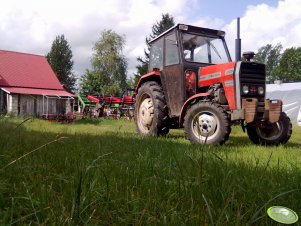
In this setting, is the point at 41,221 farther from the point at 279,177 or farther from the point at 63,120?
the point at 63,120

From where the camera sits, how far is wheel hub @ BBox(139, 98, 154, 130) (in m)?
8.24

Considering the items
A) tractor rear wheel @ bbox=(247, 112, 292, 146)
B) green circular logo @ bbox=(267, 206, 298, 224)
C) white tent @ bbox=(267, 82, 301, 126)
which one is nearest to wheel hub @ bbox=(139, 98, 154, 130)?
tractor rear wheel @ bbox=(247, 112, 292, 146)

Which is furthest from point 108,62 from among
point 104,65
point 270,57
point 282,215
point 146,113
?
point 270,57

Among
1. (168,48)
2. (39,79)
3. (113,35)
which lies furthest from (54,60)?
(168,48)

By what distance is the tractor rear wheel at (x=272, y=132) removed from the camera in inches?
257

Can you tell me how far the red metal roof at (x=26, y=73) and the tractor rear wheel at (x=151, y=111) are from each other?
2126 centimetres

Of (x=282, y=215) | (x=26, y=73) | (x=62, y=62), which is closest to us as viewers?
(x=282, y=215)

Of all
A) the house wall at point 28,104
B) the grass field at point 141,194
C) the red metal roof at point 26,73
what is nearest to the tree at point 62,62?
the red metal roof at point 26,73

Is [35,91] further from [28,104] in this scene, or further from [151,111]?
[151,111]

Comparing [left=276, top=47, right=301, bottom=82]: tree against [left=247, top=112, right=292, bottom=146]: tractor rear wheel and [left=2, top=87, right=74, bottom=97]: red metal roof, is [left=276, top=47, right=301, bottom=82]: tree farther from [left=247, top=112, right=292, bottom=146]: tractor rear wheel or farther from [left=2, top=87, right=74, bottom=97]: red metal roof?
[left=247, top=112, right=292, bottom=146]: tractor rear wheel

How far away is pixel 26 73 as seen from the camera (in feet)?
103

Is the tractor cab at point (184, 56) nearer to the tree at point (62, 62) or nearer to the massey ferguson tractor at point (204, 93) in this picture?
the massey ferguson tractor at point (204, 93)

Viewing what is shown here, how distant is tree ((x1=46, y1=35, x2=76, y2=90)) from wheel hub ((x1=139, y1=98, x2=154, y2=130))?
6069cm

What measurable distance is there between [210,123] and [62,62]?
65334 millimetres
